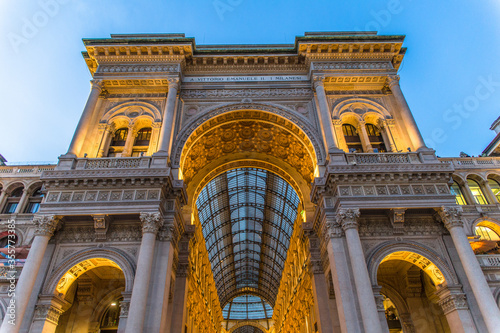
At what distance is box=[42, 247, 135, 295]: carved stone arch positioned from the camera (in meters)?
16.4

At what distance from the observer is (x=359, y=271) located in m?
15.6

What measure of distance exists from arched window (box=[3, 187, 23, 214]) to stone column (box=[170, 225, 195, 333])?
13.1m

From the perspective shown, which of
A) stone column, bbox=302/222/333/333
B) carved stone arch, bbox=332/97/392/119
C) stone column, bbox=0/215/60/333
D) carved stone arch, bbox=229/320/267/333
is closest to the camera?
stone column, bbox=0/215/60/333

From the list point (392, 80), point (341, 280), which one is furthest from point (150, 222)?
point (392, 80)

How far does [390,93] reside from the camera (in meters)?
24.0

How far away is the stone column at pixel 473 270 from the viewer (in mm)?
14812

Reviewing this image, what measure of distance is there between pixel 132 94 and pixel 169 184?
902 cm

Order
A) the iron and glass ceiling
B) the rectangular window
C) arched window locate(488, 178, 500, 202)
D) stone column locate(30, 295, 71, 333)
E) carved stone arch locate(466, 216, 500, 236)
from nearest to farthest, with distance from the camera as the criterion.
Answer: stone column locate(30, 295, 71, 333) → carved stone arch locate(466, 216, 500, 236) → the rectangular window → arched window locate(488, 178, 500, 202) → the iron and glass ceiling

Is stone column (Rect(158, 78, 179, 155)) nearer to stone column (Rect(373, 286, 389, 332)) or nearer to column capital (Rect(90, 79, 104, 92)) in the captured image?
column capital (Rect(90, 79, 104, 92))

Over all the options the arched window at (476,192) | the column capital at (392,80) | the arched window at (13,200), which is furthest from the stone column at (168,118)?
the arched window at (476,192)

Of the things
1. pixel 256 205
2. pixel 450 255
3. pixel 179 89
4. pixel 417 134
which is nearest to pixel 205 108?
pixel 179 89

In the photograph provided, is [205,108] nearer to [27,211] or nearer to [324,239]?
[324,239]

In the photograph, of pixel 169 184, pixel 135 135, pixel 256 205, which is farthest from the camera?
pixel 256 205

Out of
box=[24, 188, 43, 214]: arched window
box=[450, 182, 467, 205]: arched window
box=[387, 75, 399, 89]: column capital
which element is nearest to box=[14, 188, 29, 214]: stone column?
box=[24, 188, 43, 214]: arched window
